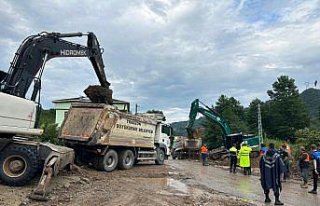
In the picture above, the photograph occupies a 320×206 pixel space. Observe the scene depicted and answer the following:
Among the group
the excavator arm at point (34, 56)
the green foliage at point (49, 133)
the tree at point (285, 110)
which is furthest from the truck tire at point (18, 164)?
the tree at point (285, 110)

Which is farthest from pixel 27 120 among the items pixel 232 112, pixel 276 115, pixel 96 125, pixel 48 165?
pixel 276 115

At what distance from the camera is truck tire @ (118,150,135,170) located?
1716 centimetres

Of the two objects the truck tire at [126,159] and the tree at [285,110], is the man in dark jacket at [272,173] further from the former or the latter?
the tree at [285,110]

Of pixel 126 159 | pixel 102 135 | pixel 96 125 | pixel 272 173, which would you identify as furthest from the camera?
pixel 126 159

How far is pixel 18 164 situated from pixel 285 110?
58072mm

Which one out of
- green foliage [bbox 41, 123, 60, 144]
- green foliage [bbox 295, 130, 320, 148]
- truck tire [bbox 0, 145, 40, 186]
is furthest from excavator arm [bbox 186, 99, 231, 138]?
truck tire [bbox 0, 145, 40, 186]

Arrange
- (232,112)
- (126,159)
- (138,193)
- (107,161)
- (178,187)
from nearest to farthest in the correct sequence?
(138,193) < (178,187) < (107,161) < (126,159) < (232,112)

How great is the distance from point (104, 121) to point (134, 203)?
6839 mm

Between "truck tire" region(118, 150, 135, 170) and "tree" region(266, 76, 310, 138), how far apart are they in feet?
154

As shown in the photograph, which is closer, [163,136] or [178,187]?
[178,187]

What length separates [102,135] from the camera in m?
15.3

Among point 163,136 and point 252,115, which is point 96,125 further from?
point 252,115

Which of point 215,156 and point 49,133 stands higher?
point 49,133

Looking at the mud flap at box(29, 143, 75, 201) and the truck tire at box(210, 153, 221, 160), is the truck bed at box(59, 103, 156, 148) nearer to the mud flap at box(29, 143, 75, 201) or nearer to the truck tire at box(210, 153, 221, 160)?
the mud flap at box(29, 143, 75, 201)
